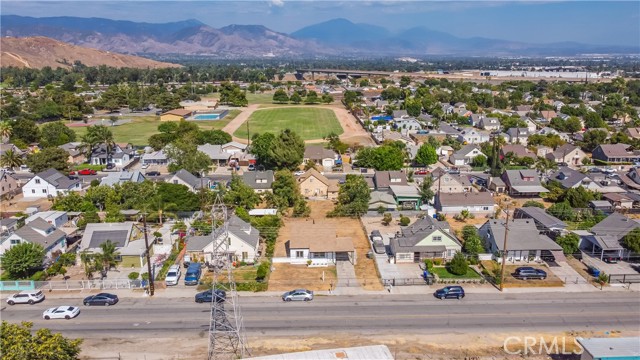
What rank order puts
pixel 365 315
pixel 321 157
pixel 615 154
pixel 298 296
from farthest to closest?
1. pixel 615 154
2. pixel 321 157
3. pixel 298 296
4. pixel 365 315

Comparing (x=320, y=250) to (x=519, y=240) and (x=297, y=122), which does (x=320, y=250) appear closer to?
(x=519, y=240)

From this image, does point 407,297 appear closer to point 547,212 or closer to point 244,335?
point 244,335

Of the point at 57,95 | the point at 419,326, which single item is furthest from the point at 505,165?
the point at 57,95

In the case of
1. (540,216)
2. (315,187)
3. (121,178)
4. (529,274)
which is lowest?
(529,274)

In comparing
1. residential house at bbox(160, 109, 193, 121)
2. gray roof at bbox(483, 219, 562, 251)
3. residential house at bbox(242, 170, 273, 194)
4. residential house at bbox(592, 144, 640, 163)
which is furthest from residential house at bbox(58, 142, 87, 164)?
residential house at bbox(592, 144, 640, 163)

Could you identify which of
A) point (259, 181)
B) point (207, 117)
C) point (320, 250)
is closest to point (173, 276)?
point (320, 250)

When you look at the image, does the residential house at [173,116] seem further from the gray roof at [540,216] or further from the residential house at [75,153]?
the gray roof at [540,216]

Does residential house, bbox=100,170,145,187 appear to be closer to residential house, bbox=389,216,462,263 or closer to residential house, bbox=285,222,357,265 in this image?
A: residential house, bbox=285,222,357,265

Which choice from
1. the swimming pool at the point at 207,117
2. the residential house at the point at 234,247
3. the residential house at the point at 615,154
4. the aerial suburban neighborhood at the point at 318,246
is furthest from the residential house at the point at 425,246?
the swimming pool at the point at 207,117
